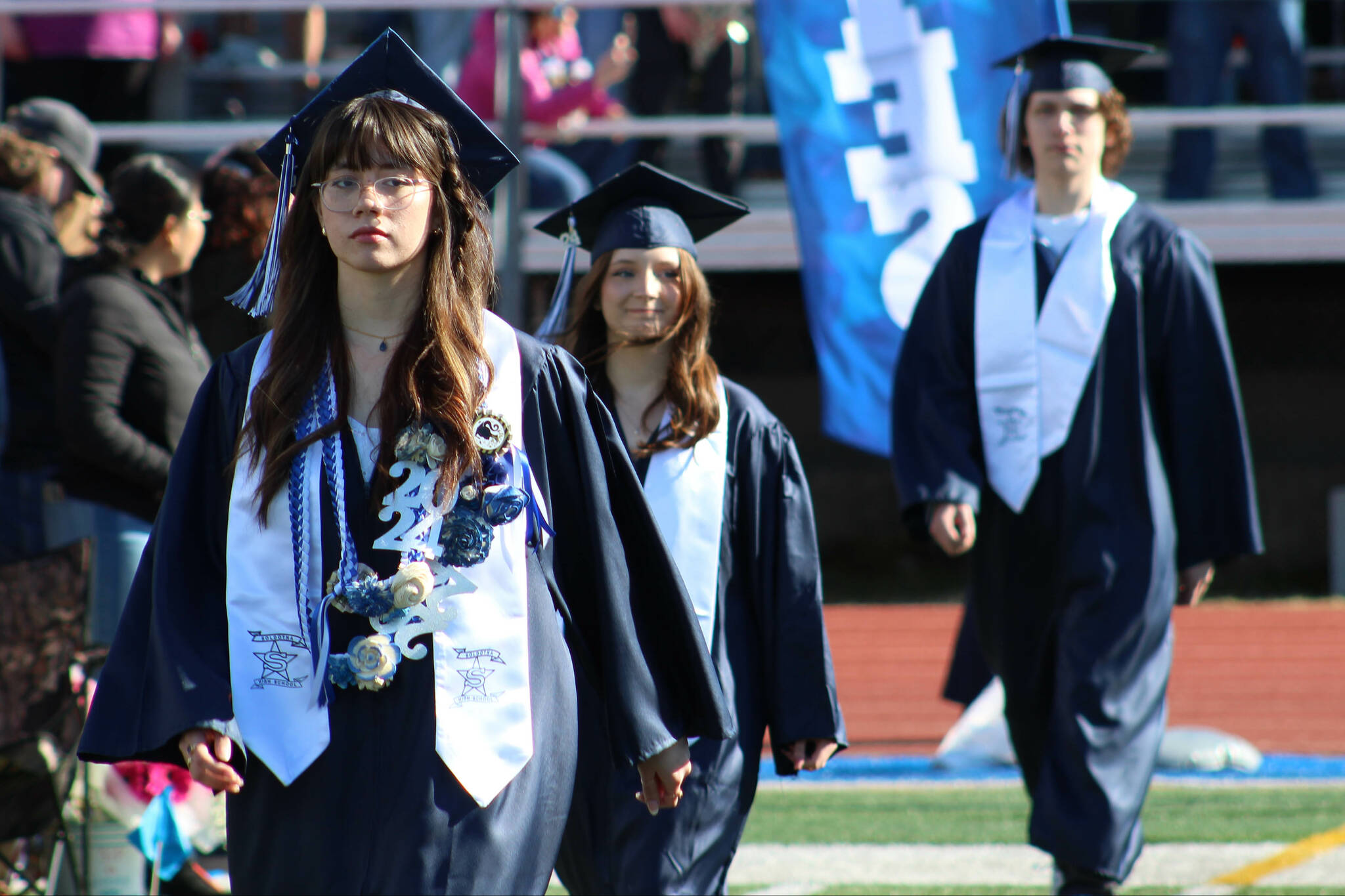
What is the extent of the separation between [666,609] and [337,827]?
0.62 m

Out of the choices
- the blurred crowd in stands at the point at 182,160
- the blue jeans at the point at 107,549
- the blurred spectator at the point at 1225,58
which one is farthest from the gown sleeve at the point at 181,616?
the blurred spectator at the point at 1225,58

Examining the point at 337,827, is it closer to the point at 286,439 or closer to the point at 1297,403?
the point at 286,439

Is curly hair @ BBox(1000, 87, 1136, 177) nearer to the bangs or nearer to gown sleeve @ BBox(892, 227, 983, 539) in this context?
gown sleeve @ BBox(892, 227, 983, 539)

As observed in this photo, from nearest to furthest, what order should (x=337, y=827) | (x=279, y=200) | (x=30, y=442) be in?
1. (x=337, y=827)
2. (x=279, y=200)
3. (x=30, y=442)

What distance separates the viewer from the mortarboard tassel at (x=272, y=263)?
9.09ft

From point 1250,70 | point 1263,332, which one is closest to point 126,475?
point 1250,70

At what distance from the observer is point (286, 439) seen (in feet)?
8.32

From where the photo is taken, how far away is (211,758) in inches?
95.0

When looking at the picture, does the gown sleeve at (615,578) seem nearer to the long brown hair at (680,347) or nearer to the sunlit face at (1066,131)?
the long brown hair at (680,347)

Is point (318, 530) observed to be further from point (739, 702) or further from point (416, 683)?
point (739, 702)

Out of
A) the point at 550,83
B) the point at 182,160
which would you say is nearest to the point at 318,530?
the point at 550,83

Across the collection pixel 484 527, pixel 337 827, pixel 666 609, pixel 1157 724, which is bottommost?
pixel 1157 724

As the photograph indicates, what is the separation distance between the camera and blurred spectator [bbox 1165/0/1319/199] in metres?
9.03

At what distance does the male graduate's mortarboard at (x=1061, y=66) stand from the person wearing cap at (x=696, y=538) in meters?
1.14
